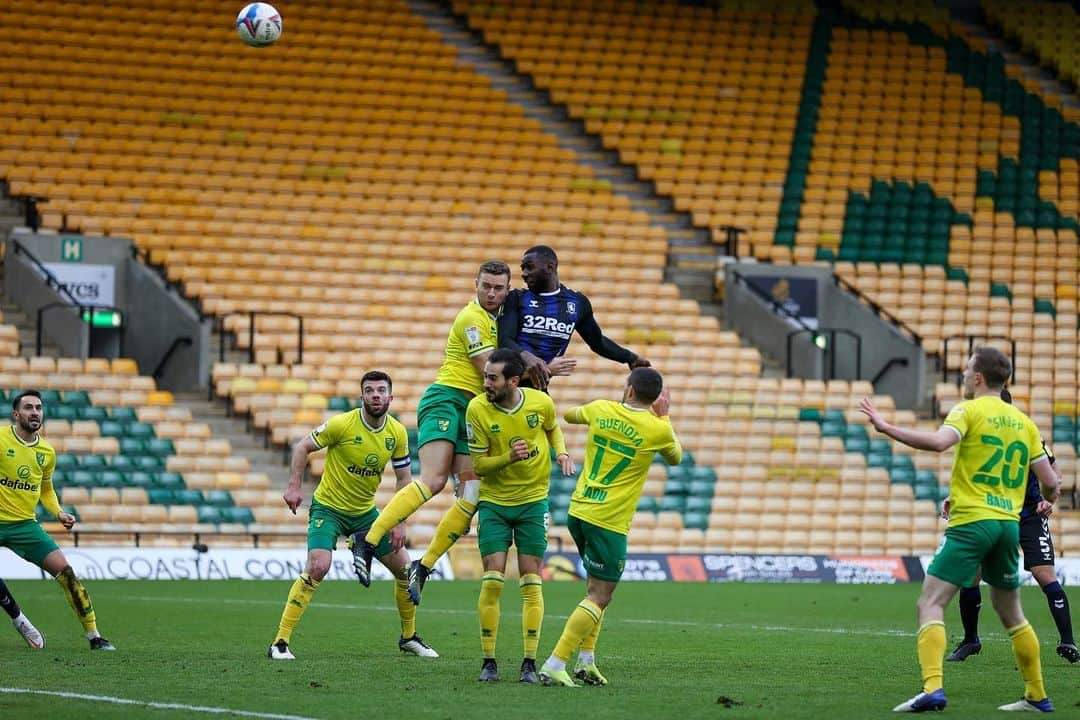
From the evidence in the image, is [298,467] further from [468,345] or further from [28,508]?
[28,508]

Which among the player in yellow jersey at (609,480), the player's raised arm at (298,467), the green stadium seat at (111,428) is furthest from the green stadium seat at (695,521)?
the player in yellow jersey at (609,480)

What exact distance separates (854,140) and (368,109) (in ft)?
33.2

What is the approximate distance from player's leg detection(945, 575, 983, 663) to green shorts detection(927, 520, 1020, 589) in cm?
394

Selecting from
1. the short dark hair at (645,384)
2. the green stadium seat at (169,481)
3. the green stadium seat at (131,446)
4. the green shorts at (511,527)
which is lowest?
the green stadium seat at (169,481)

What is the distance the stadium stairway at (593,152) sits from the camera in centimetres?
3191

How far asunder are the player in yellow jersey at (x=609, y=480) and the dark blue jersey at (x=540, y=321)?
1.20 meters

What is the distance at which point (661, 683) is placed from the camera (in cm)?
1098

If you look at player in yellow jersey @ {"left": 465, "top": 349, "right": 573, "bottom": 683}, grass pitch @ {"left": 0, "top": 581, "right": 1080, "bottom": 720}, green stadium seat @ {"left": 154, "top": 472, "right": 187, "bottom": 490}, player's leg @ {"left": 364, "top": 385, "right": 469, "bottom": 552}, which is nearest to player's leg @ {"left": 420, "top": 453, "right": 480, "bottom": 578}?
player's leg @ {"left": 364, "top": 385, "right": 469, "bottom": 552}

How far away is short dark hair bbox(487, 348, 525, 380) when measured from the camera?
10.6 m

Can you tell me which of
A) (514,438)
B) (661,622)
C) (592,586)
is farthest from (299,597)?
(661,622)

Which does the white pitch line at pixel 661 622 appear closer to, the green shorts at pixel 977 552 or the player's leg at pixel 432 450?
the player's leg at pixel 432 450

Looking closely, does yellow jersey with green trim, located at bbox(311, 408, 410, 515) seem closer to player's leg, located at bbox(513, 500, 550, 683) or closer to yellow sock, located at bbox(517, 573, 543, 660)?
player's leg, located at bbox(513, 500, 550, 683)

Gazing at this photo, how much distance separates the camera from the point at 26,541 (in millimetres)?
13242

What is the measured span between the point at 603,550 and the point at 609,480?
44 cm
